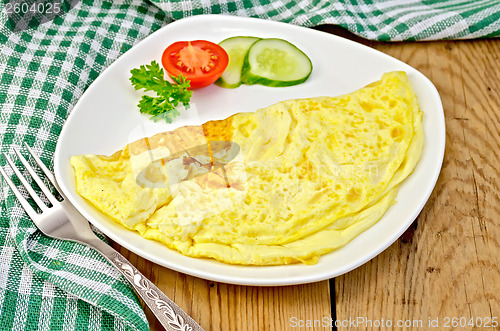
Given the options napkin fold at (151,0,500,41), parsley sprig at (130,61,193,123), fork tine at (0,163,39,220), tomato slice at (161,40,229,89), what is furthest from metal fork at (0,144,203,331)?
napkin fold at (151,0,500,41)

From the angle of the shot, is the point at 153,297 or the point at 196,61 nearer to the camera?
the point at 153,297

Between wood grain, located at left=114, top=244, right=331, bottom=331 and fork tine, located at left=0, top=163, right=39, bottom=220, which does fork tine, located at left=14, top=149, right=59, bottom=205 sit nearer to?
fork tine, located at left=0, top=163, right=39, bottom=220

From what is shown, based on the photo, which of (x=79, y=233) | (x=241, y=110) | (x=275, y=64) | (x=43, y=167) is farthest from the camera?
(x=275, y=64)

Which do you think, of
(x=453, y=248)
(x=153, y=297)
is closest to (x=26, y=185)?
(x=153, y=297)

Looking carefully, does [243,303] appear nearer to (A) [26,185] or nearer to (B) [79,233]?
(B) [79,233]

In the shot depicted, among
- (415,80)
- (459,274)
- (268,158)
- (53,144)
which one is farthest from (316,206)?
(53,144)

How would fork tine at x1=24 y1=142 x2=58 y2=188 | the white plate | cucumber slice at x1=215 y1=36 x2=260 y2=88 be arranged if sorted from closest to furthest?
the white plate → fork tine at x1=24 y1=142 x2=58 y2=188 → cucumber slice at x1=215 y1=36 x2=260 y2=88
